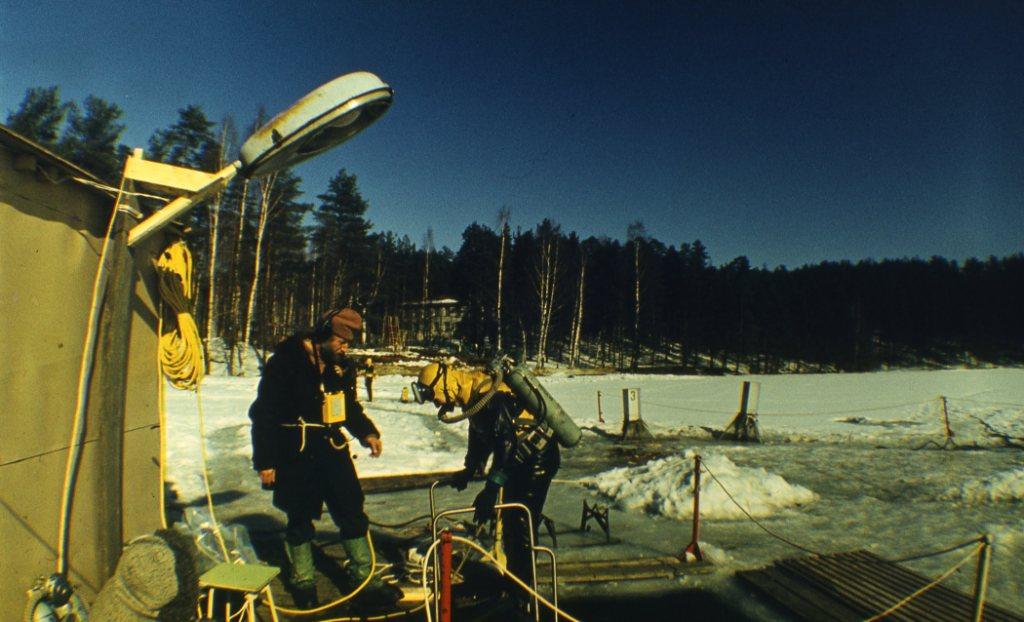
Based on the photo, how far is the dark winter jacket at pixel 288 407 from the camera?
4.03 metres

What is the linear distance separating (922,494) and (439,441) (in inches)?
347

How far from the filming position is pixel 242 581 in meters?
3.06

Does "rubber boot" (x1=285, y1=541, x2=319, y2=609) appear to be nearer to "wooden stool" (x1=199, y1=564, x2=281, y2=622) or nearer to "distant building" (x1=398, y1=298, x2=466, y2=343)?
"wooden stool" (x1=199, y1=564, x2=281, y2=622)

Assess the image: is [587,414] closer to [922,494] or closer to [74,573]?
[922,494]

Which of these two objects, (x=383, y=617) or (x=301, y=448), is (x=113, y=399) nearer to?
(x=301, y=448)

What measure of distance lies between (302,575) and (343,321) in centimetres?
196

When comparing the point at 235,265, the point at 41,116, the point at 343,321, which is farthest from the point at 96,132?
the point at 343,321

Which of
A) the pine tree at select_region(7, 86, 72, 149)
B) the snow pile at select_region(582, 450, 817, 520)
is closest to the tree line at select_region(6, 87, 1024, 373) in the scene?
the pine tree at select_region(7, 86, 72, 149)

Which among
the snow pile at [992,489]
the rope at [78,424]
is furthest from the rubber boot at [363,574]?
the snow pile at [992,489]

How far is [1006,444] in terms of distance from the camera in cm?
1359

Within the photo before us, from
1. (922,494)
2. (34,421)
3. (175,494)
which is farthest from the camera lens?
(922,494)

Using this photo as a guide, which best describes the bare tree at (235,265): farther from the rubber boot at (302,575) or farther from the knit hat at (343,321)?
the rubber boot at (302,575)

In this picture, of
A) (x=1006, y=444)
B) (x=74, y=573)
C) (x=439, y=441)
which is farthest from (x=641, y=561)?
(x=1006, y=444)

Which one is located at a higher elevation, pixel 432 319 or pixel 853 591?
pixel 432 319
